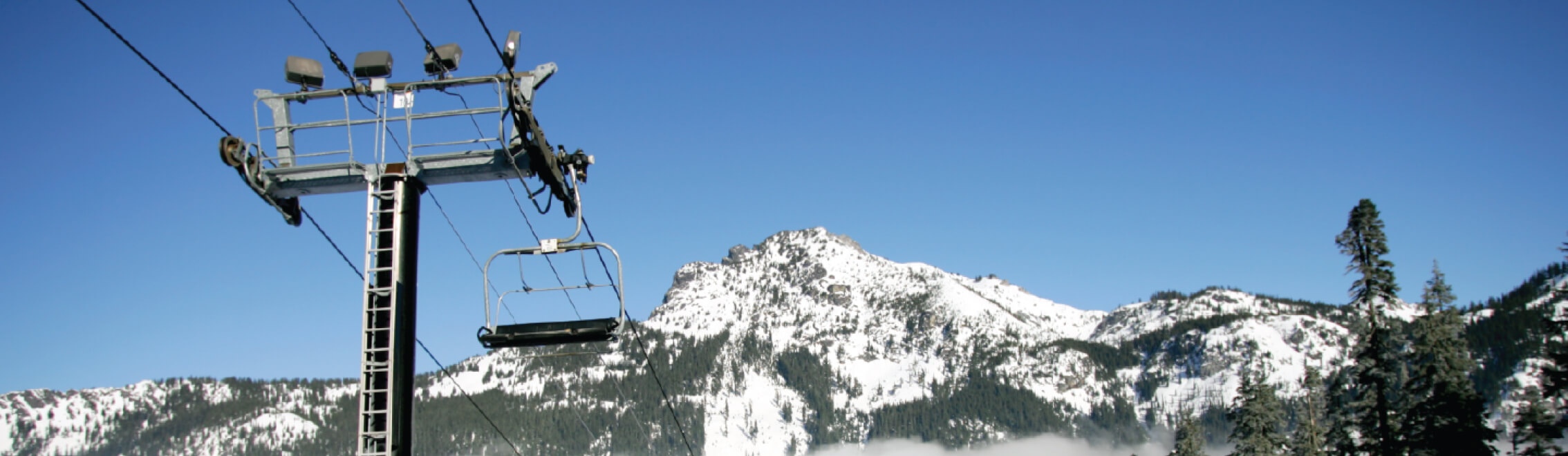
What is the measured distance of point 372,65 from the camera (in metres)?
15.5

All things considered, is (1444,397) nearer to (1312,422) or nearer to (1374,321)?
(1374,321)

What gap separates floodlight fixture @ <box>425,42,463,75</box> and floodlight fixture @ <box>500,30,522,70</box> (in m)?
1.18

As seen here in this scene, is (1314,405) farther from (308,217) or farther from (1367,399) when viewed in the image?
(308,217)

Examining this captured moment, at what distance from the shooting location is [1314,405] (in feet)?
194

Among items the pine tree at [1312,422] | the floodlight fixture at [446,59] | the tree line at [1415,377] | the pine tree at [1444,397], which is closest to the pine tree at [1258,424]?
the pine tree at [1312,422]

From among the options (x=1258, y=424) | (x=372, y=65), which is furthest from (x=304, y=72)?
(x=1258, y=424)

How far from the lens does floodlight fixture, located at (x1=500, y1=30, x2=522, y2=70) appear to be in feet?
47.9

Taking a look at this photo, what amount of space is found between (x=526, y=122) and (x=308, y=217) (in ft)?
11.3

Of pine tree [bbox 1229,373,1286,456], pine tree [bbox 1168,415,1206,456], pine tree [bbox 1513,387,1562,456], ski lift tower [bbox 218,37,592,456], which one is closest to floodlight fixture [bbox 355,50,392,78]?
ski lift tower [bbox 218,37,592,456]

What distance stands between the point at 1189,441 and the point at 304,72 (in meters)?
59.4

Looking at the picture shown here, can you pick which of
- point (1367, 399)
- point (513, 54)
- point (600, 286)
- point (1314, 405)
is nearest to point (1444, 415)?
point (1367, 399)

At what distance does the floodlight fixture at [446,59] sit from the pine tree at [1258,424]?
2008 inches

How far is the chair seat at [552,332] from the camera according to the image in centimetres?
1574

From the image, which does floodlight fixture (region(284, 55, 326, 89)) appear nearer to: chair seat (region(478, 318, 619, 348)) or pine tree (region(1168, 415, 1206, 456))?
chair seat (region(478, 318, 619, 348))
